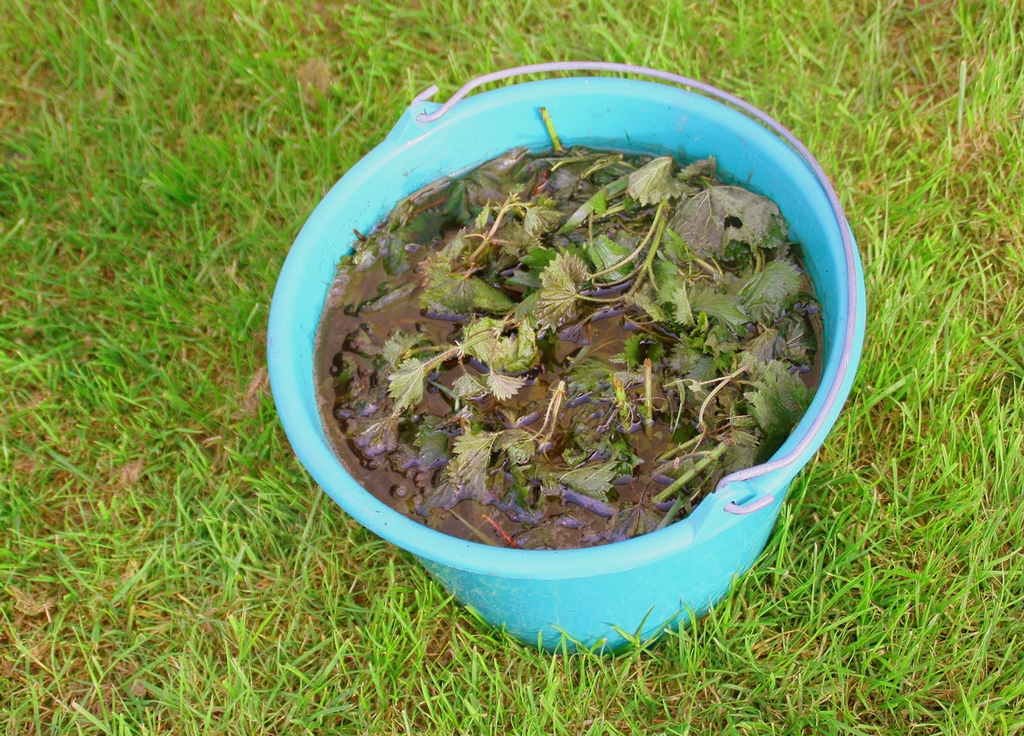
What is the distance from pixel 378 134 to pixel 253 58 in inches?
16.8

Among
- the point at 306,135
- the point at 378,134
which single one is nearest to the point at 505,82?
the point at 378,134

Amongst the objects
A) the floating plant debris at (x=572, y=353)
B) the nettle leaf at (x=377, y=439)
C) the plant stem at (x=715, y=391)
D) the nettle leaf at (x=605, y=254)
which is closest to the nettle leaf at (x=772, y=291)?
the floating plant debris at (x=572, y=353)

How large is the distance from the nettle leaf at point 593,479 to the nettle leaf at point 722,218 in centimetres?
47

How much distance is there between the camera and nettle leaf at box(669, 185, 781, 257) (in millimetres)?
1580

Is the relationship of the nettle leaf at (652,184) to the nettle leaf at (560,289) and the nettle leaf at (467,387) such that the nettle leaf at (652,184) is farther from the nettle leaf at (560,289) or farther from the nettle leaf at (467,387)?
the nettle leaf at (467,387)

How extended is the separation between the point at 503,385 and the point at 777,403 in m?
0.44

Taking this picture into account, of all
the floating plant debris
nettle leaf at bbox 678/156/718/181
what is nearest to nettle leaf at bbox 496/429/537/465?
the floating plant debris

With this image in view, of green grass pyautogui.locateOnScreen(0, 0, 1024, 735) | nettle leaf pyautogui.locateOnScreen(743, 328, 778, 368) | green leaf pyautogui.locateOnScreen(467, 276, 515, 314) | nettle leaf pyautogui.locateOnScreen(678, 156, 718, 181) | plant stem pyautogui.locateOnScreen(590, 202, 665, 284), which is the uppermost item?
nettle leaf pyautogui.locateOnScreen(678, 156, 718, 181)

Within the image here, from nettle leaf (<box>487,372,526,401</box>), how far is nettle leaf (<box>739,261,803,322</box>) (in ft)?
1.36

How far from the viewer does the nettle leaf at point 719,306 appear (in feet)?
4.92

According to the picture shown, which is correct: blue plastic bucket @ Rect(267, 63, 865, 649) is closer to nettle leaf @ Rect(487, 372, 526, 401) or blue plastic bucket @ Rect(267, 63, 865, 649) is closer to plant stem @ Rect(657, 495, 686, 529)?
plant stem @ Rect(657, 495, 686, 529)

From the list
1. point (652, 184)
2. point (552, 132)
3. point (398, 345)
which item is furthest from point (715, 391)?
point (552, 132)

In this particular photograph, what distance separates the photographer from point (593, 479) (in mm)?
1427

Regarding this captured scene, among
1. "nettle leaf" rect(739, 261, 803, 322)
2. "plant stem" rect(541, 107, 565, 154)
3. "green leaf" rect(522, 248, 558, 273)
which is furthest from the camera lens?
"plant stem" rect(541, 107, 565, 154)
